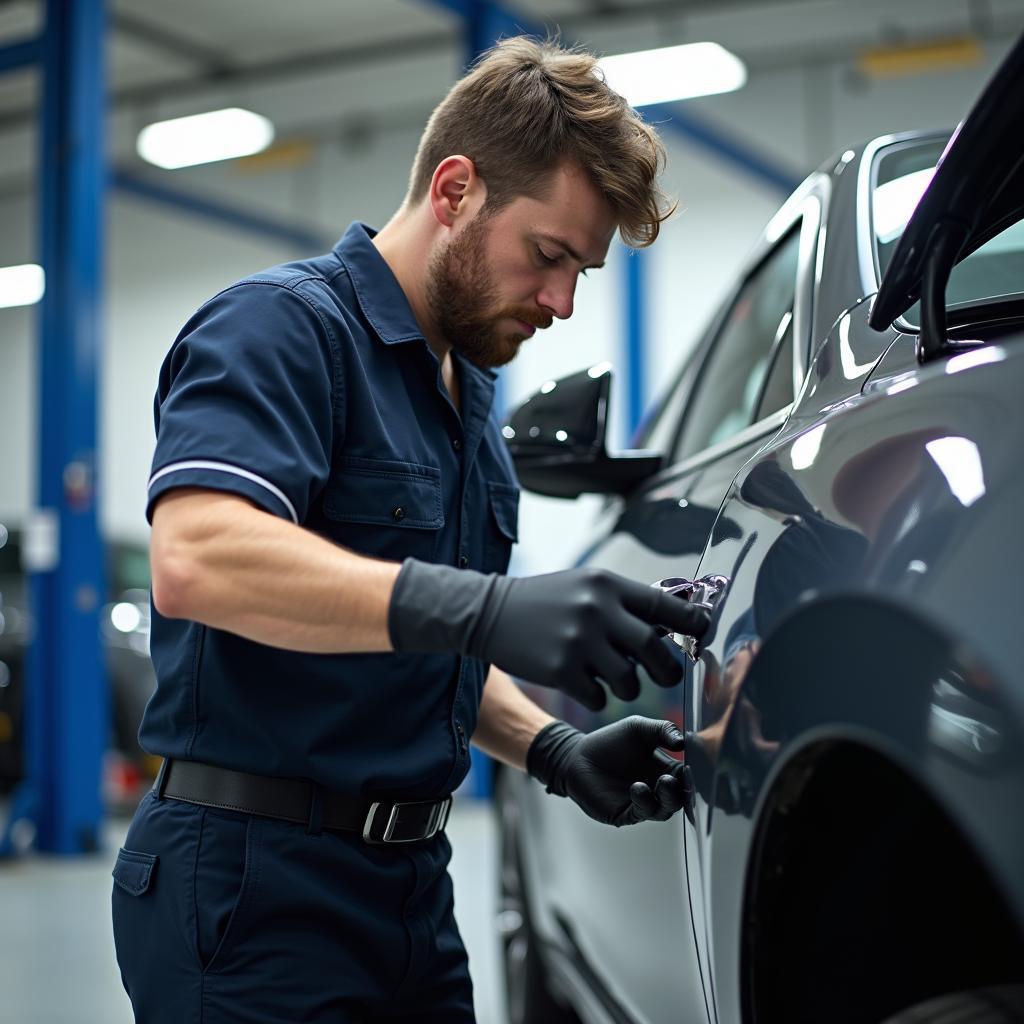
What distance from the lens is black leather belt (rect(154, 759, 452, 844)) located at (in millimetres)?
1515

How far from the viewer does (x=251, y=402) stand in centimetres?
139

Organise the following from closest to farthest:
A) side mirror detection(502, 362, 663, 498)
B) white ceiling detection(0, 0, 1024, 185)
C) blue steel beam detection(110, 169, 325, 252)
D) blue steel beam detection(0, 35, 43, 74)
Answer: side mirror detection(502, 362, 663, 498) < blue steel beam detection(0, 35, 43, 74) < white ceiling detection(0, 0, 1024, 185) < blue steel beam detection(110, 169, 325, 252)

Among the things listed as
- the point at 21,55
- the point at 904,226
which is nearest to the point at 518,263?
the point at 904,226

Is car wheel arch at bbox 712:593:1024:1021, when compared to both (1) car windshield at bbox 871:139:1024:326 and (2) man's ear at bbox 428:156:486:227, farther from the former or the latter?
(2) man's ear at bbox 428:156:486:227

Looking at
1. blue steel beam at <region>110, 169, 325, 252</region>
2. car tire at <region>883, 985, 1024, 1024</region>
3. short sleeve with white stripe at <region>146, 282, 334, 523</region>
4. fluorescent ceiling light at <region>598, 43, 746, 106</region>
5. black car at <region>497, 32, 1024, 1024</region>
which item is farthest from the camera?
blue steel beam at <region>110, 169, 325, 252</region>

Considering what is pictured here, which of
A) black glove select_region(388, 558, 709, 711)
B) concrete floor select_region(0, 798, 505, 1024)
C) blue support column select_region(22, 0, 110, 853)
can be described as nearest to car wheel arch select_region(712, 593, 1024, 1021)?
black glove select_region(388, 558, 709, 711)

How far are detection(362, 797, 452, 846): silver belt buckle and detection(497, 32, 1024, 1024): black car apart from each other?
257 millimetres

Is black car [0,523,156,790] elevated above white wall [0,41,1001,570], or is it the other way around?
white wall [0,41,1001,570]

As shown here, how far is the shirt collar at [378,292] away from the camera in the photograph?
63.9 inches

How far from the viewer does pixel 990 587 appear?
2.78 feet

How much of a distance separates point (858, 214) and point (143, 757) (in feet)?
20.4

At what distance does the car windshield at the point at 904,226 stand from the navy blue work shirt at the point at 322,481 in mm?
566

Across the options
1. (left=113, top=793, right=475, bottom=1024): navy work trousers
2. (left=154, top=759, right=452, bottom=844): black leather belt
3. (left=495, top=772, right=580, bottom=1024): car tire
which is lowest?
(left=495, top=772, right=580, bottom=1024): car tire

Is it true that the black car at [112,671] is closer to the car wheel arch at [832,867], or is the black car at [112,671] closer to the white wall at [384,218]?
the white wall at [384,218]
